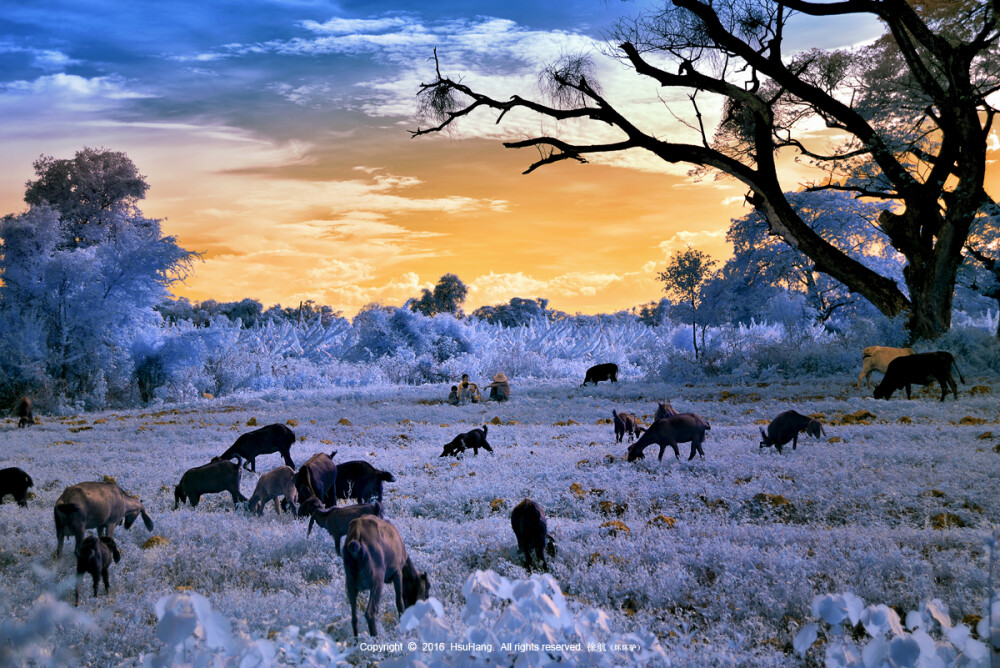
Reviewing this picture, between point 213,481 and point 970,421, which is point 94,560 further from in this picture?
point 970,421

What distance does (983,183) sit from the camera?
14688mm

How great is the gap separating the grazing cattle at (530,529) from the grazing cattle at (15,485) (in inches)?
183

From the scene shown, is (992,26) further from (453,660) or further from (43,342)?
(43,342)

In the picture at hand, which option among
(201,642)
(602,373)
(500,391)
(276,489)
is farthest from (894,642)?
(602,373)

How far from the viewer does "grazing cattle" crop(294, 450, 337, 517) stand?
445 cm

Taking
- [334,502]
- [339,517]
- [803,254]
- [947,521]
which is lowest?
[947,521]

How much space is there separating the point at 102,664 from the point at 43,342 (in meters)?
17.0

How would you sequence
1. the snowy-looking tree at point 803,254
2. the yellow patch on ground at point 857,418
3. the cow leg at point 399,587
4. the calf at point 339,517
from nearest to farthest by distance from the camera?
the cow leg at point 399,587 < the calf at point 339,517 < the yellow patch on ground at point 857,418 < the snowy-looking tree at point 803,254

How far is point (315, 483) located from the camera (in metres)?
4.57

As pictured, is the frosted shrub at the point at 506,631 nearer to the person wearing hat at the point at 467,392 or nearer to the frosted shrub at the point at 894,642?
the frosted shrub at the point at 894,642

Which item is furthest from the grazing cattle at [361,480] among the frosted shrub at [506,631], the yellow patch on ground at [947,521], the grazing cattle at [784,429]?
the grazing cattle at [784,429]

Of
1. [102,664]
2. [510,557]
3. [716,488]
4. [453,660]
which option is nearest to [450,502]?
[510,557]

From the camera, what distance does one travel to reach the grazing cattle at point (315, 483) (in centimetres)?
445

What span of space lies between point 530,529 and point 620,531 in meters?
0.91
